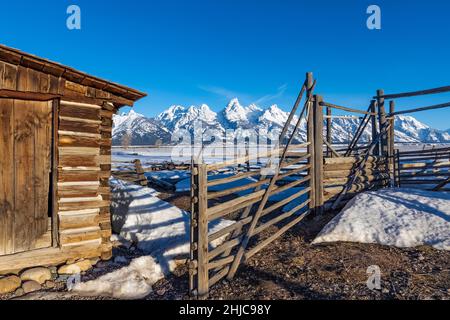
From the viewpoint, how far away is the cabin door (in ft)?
16.0

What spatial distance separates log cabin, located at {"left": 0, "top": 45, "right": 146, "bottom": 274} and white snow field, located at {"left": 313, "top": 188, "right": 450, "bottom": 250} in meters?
4.67

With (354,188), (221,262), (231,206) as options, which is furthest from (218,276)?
(354,188)

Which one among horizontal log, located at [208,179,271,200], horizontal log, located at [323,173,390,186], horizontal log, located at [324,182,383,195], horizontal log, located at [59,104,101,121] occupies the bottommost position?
horizontal log, located at [324,182,383,195]

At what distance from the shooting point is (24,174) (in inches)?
198

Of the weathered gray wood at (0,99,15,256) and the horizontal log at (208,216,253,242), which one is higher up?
the weathered gray wood at (0,99,15,256)

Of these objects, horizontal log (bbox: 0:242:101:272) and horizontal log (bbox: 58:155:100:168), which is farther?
horizontal log (bbox: 58:155:100:168)

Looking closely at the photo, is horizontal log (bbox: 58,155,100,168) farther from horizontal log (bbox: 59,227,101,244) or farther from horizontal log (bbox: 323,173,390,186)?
horizontal log (bbox: 323,173,390,186)

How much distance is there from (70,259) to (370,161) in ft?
29.8

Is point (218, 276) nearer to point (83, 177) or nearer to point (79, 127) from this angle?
point (83, 177)

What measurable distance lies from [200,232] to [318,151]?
4786 millimetres

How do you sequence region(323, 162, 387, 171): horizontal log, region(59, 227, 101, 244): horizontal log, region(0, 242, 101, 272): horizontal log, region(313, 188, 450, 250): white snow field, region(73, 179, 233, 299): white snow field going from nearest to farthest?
region(73, 179, 233, 299): white snow field
region(0, 242, 101, 272): horizontal log
region(59, 227, 101, 244): horizontal log
region(313, 188, 450, 250): white snow field
region(323, 162, 387, 171): horizontal log

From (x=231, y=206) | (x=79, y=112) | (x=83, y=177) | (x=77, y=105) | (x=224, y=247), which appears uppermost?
(x=77, y=105)

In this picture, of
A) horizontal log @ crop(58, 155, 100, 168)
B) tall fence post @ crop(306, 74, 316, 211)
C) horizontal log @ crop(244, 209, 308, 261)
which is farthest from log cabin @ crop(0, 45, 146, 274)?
tall fence post @ crop(306, 74, 316, 211)

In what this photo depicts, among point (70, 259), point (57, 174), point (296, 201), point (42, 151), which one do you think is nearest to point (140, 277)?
point (70, 259)
